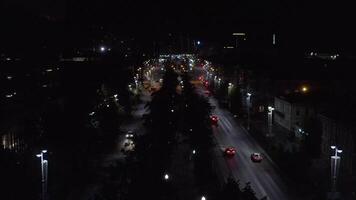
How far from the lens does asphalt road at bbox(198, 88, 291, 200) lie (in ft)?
97.7

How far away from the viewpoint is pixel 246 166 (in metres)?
35.0

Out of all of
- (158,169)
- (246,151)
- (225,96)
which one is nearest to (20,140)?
(246,151)

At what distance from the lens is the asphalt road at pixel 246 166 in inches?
1172

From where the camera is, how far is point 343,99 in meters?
45.0

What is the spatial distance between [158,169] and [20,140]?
20.3 m

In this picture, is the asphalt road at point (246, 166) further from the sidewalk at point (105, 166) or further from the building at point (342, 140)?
the sidewalk at point (105, 166)

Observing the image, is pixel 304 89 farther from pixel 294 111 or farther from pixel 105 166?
pixel 105 166

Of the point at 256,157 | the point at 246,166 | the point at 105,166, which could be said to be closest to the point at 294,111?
the point at 256,157

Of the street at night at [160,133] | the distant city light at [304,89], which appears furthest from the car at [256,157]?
the distant city light at [304,89]

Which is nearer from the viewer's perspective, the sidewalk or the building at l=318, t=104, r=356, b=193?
the sidewalk

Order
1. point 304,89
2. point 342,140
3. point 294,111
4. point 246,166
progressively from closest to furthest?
point 246,166 → point 342,140 → point 294,111 → point 304,89

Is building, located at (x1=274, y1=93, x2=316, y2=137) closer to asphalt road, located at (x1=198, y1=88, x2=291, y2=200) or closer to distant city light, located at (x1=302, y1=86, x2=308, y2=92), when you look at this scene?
asphalt road, located at (x1=198, y1=88, x2=291, y2=200)

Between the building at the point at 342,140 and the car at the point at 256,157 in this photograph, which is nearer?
the building at the point at 342,140

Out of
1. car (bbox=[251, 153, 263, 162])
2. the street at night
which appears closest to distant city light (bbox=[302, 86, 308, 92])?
the street at night
